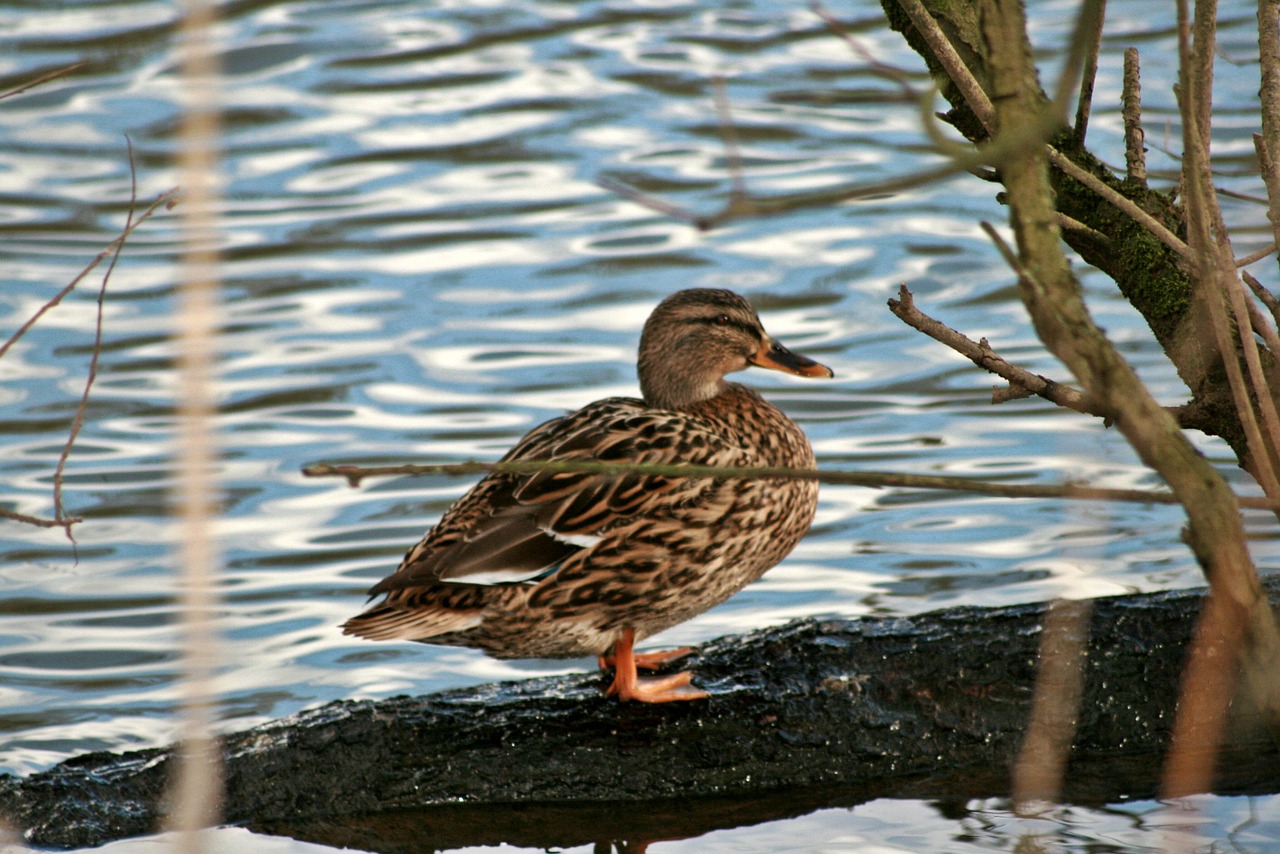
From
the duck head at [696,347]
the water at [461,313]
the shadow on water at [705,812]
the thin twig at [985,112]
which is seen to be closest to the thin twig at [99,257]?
the water at [461,313]

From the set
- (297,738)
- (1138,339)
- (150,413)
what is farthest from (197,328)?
(1138,339)

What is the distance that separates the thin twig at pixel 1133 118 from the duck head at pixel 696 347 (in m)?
1.92

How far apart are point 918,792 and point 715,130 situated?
7.75 m

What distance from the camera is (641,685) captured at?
436cm

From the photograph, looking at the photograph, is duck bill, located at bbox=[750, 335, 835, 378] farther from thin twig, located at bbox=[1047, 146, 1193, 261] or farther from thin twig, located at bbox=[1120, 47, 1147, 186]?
thin twig, located at bbox=[1047, 146, 1193, 261]

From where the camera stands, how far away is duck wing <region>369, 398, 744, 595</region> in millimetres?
4609

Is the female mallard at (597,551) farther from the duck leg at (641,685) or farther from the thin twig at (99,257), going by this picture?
the thin twig at (99,257)

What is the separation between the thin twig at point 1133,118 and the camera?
3.59m

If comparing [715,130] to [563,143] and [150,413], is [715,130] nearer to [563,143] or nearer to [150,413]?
[563,143]

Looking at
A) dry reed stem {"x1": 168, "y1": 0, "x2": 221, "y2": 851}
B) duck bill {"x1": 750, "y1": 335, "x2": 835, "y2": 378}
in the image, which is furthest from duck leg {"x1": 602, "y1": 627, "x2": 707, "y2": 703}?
dry reed stem {"x1": 168, "y1": 0, "x2": 221, "y2": 851}

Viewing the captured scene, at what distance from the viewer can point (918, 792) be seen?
14.0ft

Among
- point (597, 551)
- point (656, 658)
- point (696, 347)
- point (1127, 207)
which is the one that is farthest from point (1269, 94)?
point (696, 347)

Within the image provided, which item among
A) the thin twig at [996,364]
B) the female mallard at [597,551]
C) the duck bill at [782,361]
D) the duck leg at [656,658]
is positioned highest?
the thin twig at [996,364]

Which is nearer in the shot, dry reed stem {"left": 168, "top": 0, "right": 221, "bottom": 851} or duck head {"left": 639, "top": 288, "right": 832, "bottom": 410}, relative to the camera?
dry reed stem {"left": 168, "top": 0, "right": 221, "bottom": 851}
